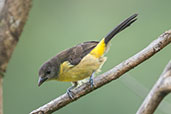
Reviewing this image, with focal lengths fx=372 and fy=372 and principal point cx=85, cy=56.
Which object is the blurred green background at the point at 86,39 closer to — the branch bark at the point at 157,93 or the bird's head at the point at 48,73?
the bird's head at the point at 48,73

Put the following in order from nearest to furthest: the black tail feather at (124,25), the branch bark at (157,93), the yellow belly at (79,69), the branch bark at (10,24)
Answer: the branch bark at (157,93) → the branch bark at (10,24) → the black tail feather at (124,25) → the yellow belly at (79,69)

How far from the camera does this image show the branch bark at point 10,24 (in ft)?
13.0

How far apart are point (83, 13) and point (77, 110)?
127 inches

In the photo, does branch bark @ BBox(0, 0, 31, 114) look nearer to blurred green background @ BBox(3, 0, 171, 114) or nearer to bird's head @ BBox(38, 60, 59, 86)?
bird's head @ BBox(38, 60, 59, 86)

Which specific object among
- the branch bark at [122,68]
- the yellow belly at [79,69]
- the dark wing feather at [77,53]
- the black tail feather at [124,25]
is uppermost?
the dark wing feather at [77,53]

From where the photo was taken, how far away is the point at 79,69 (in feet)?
14.3

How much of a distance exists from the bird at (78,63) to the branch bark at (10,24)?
0.59 metres

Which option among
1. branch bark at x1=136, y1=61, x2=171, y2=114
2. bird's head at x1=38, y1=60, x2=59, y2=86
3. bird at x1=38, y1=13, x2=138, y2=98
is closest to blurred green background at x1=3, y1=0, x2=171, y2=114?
bird at x1=38, y1=13, x2=138, y2=98

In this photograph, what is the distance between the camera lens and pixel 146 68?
7.07m

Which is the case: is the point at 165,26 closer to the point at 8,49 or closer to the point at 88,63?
the point at 88,63

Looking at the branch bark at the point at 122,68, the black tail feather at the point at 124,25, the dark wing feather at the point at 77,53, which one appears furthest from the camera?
the dark wing feather at the point at 77,53

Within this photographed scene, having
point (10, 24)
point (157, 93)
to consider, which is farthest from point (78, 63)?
point (157, 93)

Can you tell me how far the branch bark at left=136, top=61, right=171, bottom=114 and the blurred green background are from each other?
3.35m

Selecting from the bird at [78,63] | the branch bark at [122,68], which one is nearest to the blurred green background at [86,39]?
the bird at [78,63]
